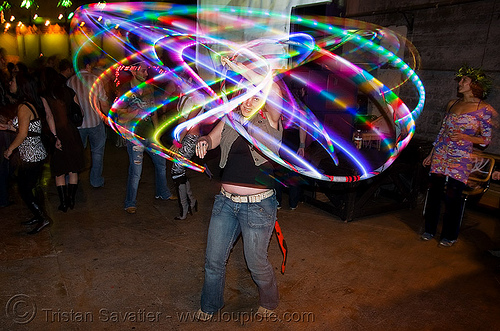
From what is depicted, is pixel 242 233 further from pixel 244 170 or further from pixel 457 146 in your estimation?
pixel 457 146

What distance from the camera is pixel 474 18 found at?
219 inches

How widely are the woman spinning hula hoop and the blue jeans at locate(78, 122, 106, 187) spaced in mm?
3556

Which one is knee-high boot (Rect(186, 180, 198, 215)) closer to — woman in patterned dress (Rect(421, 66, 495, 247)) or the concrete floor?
the concrete floor

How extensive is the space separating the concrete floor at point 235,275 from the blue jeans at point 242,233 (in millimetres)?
432

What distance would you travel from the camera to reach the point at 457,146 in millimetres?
4020

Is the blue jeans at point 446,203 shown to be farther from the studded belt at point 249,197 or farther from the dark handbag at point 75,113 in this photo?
the dark handbag at point 75,113

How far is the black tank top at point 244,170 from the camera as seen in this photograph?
2496 mm

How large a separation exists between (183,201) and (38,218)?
5.36ft

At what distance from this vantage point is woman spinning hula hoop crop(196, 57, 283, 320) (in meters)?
2.47

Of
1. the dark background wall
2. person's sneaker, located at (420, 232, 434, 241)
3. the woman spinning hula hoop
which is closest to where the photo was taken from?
the woman spinning hula hoop

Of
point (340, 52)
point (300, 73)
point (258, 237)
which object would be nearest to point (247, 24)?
point (340, 52)

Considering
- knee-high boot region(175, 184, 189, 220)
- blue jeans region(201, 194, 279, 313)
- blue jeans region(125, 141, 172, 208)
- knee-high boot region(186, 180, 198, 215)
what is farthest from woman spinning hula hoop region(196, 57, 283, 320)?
blue jeans region(125, 141, 172, 208)

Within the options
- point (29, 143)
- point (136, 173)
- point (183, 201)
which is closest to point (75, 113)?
point (29, 143)

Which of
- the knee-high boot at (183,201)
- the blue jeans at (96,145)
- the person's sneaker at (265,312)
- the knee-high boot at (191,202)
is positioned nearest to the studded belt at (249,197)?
the person's sneaker at (265,312)
